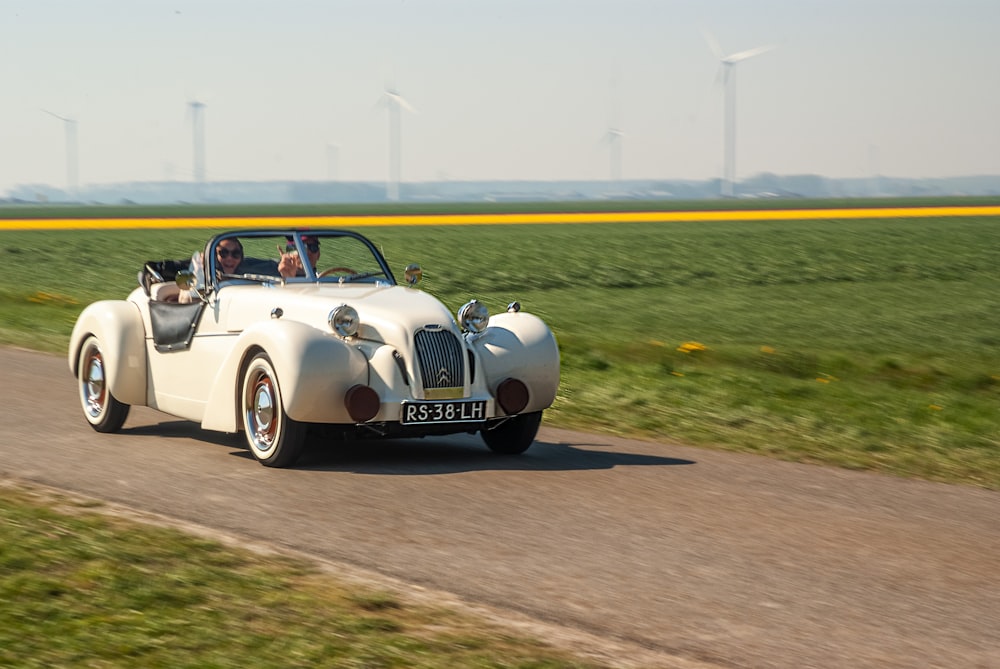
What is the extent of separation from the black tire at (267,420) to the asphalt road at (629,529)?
159mm

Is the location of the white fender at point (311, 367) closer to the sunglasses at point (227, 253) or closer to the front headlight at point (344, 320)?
the front headlight at point (344, 320)

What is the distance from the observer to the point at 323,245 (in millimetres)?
11203

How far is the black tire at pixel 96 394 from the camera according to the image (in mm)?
11345

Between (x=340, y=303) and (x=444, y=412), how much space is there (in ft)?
3.67

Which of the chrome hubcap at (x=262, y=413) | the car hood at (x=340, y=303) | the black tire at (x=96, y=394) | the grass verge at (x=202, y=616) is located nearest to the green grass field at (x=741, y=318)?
the car hood at (x=340, y=303)

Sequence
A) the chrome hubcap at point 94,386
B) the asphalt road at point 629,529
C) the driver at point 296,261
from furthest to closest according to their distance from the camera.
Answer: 1. the chrome hubcap at point 94,386
2. the driver at point 296,261
3. the asphalt road at point 629,529

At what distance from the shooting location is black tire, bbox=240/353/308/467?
9484 mm

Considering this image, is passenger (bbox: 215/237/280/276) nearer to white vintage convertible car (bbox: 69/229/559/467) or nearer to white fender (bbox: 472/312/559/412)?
white vintage convertible car (bbox: 69/229/559/467)

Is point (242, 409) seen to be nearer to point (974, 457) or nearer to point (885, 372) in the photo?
point (974, 457)

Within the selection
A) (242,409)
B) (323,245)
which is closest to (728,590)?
(242,409)

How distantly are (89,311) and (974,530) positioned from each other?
7.23 metres

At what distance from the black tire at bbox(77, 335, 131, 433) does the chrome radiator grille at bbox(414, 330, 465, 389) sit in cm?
304

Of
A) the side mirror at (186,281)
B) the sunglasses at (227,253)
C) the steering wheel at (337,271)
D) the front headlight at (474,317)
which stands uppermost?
the sunglasses at (227,253)

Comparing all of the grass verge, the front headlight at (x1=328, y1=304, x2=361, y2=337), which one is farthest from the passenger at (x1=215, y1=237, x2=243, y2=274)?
the grass verge
